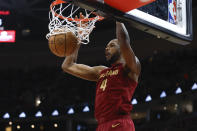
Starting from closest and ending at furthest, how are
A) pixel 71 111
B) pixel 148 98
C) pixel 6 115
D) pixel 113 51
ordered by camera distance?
pixel 113 51 → pixel 148 98 → pixel 71 111 → pixel 6 115

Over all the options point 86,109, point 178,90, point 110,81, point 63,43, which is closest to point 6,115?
point 86,109

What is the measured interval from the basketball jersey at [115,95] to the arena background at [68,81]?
277 inches

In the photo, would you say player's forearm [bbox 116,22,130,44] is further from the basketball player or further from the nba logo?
the nba logo

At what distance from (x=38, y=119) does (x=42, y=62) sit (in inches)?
110

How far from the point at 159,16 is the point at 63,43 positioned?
906 mm

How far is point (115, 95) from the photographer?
10.1 feet

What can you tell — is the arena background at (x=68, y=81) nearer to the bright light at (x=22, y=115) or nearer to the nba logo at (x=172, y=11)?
the bright light at (x=22, y=115)

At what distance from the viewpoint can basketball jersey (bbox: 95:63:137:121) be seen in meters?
3.05

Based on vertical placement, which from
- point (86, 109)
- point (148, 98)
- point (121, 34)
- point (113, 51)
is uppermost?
point (121, 34)

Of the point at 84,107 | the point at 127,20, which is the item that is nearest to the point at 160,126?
the point at 84,107

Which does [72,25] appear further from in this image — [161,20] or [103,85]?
[161,20]

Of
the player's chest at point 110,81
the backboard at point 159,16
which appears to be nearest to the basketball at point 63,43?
the player's chest at point 110,81

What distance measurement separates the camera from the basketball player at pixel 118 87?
2990 mm

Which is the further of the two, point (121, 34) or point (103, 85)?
point (103, 85)
